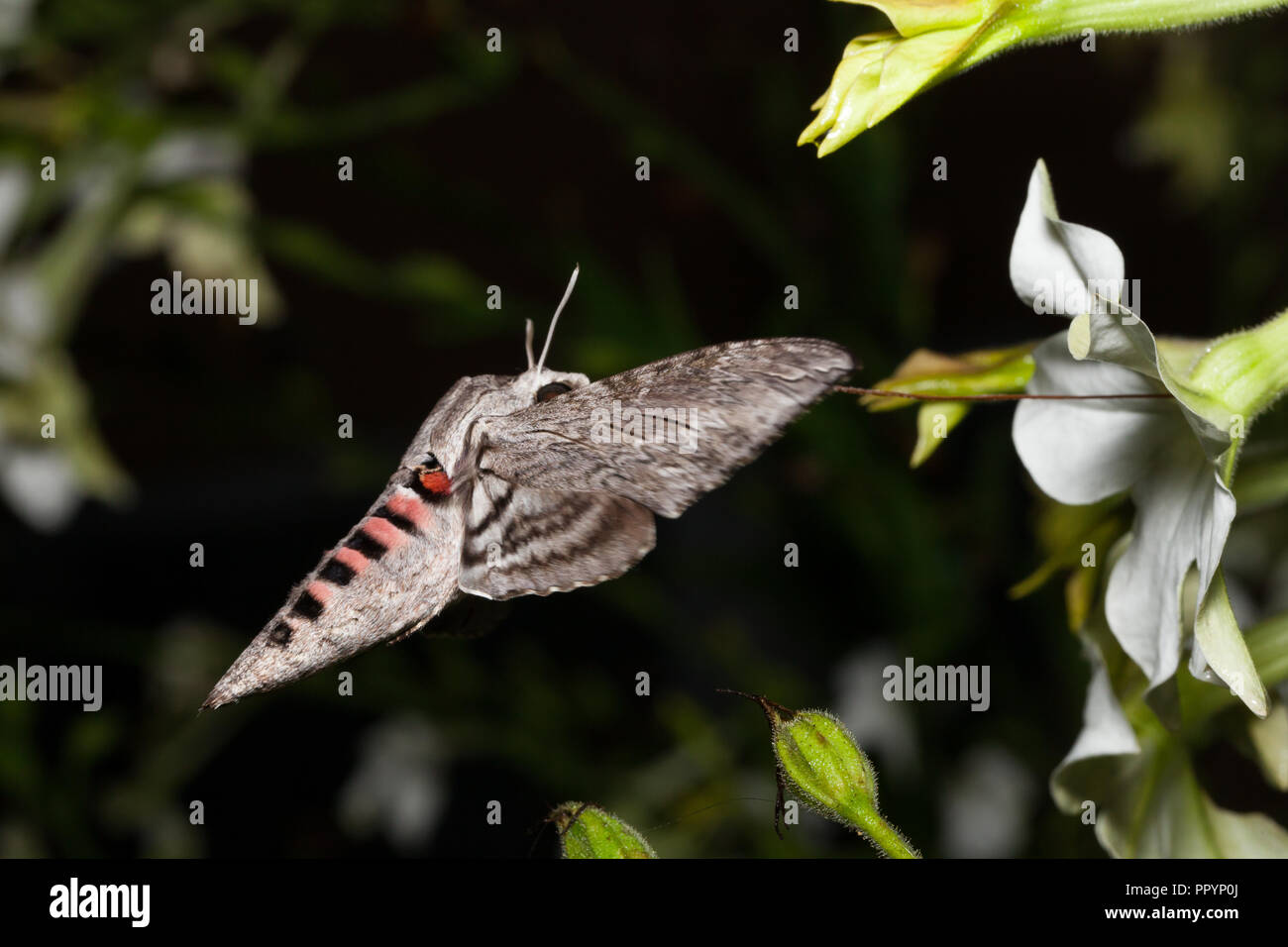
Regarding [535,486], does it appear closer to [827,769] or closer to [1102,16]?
[827,769]

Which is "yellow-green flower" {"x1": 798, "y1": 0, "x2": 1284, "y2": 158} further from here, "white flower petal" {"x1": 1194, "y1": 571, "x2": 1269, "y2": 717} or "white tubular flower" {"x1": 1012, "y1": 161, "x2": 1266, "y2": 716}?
"white flower petal" {"x1": 1194, "y1": 571, "x2": 1269, "y2": 717}

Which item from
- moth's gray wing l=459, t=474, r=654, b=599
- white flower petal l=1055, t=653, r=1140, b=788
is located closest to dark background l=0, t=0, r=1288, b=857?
moth's gray wing l=459, t=474, r=654, b=599

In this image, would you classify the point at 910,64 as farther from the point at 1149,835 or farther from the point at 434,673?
the point at 434,673

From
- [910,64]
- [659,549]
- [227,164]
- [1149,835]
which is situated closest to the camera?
[910,64]

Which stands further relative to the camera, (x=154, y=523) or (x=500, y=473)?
(x=154, y=523)

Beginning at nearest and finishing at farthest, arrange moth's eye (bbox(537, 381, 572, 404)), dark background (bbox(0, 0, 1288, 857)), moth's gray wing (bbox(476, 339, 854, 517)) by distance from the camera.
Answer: moth's gray wing (bbox(476, 339, 854, 517)), moth's eye (bbox(537, 381, 572, 404)), dark background (bbox(0, 0, 1288, 857))

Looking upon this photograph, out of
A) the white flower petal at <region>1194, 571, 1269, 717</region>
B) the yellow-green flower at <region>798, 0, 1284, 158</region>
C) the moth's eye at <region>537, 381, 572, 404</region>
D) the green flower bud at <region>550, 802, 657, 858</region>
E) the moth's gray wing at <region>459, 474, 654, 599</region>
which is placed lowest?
the green flower bud at <region>550, 802, 657, 858</region>
